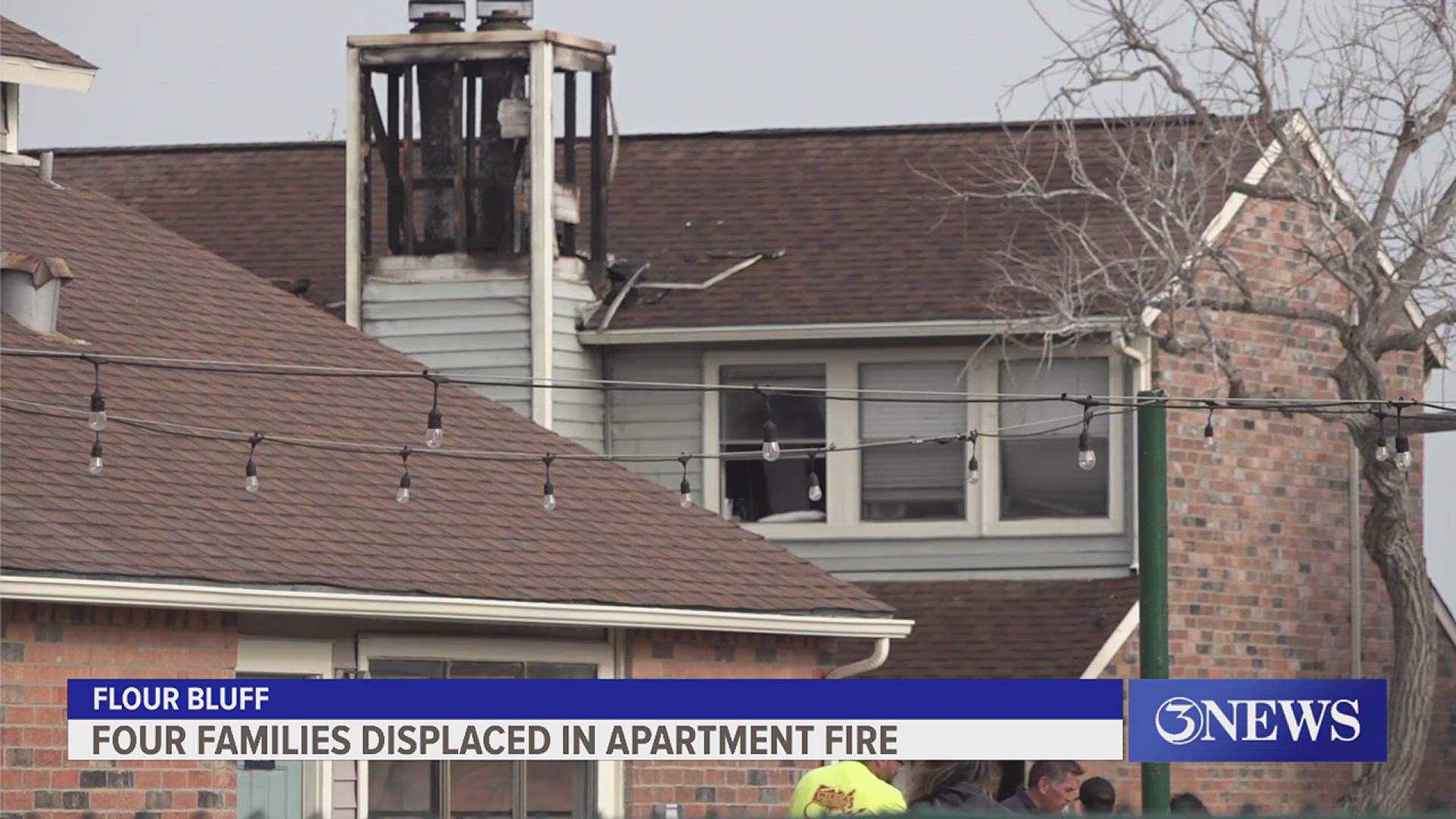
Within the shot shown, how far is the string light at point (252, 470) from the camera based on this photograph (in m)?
15.1

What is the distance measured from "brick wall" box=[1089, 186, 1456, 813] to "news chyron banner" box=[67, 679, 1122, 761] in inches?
113

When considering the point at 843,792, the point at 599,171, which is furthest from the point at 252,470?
the point at 599,171

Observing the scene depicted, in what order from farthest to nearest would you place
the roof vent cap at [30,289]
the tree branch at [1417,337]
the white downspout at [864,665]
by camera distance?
the tree branch at [1417,337], the white downspout at [864,665], the roof vent cap at [30,289]

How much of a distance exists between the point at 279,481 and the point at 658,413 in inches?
285

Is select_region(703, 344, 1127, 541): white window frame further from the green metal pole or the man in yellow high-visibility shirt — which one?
the man in yellow high-visibility shirt

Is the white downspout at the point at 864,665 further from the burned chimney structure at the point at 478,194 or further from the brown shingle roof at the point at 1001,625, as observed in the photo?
the burned chimney structure at the point at 478,194

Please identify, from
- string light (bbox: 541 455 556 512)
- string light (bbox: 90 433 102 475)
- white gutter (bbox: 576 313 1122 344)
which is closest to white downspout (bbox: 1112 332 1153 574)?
white gutter (bbox: 576 313 1122 344)

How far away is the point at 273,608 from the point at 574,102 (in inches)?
401

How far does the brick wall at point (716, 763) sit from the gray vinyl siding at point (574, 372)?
16.2 ft

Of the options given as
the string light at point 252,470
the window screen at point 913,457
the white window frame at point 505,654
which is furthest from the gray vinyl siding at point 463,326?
the string light at point 252,470

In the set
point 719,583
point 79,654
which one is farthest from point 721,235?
point 79,654

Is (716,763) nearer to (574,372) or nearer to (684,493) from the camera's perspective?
(684,493)

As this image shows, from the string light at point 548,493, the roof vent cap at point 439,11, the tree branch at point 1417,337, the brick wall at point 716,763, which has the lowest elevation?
the brick wall at point 716,763

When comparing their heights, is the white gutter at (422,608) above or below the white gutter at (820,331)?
below
